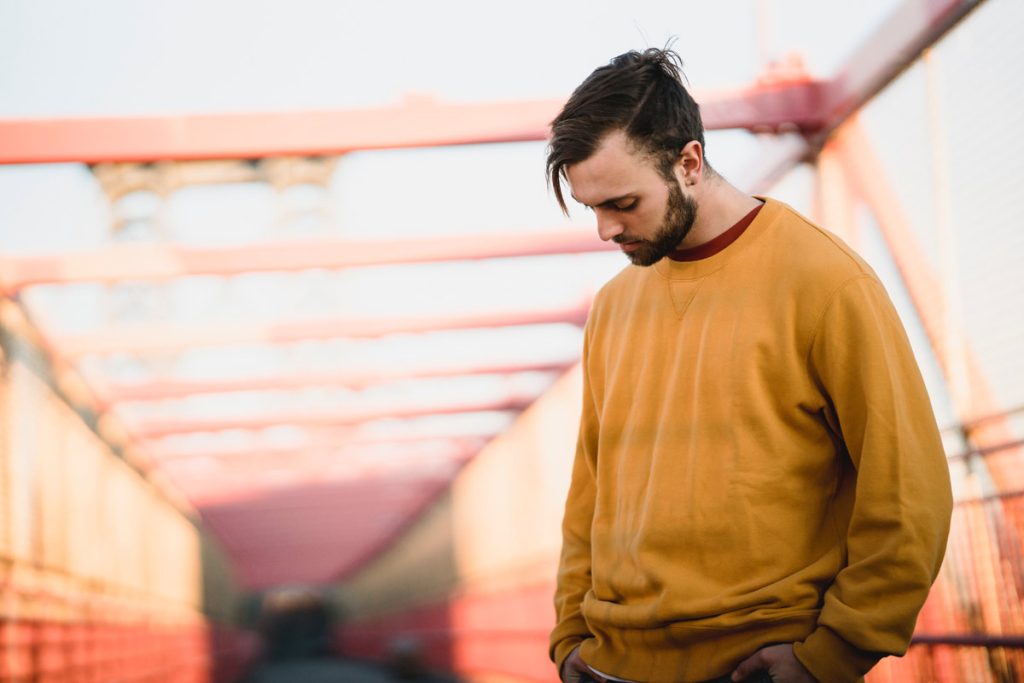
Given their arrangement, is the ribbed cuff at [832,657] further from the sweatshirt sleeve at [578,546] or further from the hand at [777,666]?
the sweatshirt sleeve at [578,546]

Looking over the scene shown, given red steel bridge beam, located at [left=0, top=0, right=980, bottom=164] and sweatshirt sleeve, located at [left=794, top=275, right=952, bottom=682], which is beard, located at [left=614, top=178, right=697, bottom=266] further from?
red steel bridge beam, located at [left=0, top=0, right=980, bottom=164]

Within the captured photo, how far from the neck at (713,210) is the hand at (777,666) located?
671 millimetres

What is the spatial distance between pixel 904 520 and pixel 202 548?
2463 cm

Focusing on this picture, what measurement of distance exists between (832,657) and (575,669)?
0.59 metres

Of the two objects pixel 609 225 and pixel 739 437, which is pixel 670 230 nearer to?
pixel 609 225

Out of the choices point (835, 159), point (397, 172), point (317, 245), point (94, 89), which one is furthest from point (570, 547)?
point (397, 172)

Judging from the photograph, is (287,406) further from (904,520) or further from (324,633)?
(324,633)

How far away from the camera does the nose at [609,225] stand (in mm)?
2066

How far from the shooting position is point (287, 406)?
13625 mm

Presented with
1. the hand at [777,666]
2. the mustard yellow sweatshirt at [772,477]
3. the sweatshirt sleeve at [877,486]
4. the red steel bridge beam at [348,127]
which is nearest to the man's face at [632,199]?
the mustard yellow sweatshirt at [772,477]

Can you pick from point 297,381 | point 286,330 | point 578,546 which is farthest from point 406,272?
point 578,546

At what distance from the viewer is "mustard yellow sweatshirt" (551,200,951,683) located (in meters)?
1.85

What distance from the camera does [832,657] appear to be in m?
1.83

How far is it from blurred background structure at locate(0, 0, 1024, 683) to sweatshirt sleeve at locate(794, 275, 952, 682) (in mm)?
619
